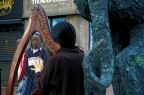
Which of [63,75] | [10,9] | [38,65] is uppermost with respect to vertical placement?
[10,9]

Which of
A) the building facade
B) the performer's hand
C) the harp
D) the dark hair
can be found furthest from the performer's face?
the building facade

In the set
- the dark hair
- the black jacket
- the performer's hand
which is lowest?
the performer's hand

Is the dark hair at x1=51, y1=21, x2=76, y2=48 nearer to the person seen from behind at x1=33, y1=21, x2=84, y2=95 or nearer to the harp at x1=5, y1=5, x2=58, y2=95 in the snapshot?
the person seen from behind at x1=33, y1=21, x2=84, y2=95

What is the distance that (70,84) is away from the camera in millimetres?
3652

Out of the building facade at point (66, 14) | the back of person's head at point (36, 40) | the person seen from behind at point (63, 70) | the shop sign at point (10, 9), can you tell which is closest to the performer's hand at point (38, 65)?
the back of person's head at point (36, 40)

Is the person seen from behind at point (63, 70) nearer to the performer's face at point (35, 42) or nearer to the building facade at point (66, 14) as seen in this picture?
the performer's face at point (35, 42)

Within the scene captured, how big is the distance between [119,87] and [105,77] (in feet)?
1.43

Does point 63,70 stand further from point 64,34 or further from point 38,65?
point 38,65

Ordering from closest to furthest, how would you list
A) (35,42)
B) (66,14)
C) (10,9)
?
(35,42), (66,14), (10,9)

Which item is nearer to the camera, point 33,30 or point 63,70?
point 63,70

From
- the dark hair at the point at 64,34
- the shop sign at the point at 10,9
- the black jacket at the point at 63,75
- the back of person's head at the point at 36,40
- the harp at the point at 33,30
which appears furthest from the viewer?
the shop sign at the point at 10,9

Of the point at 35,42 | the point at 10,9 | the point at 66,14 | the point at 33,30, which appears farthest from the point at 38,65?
the point at 10,9

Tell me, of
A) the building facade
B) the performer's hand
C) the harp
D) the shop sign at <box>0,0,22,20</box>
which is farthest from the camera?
the shop sign at <box>0,0,22,20</box>

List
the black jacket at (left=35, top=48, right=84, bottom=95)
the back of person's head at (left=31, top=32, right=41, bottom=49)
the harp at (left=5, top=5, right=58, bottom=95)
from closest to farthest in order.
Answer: the black jacket at (left=35, top=48, right=84, bottom=95) < the harp at (left=5, top=5, right=58, bottom=95) < the back of person's head at (left=31, top=32, right=41, bottom=49)
